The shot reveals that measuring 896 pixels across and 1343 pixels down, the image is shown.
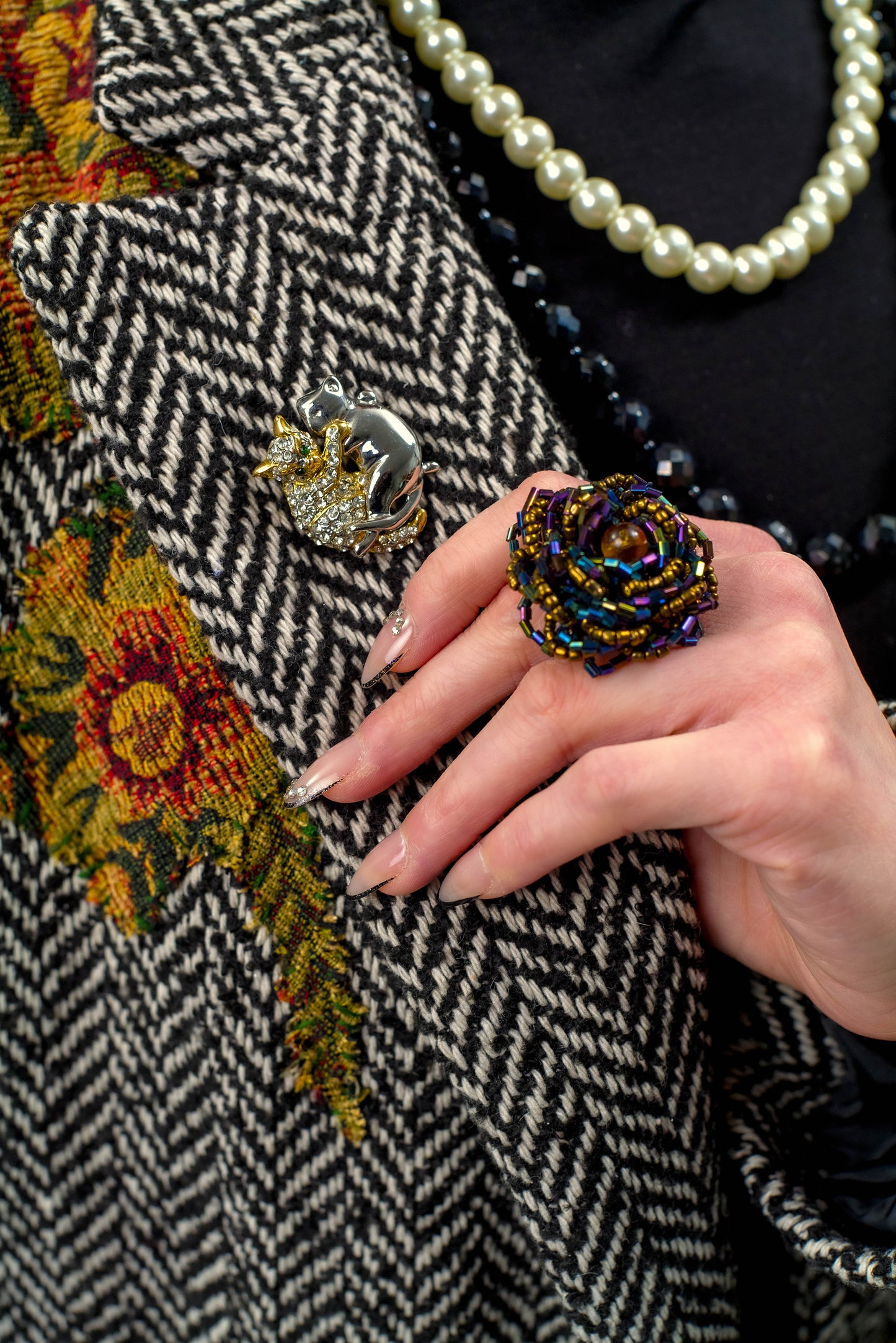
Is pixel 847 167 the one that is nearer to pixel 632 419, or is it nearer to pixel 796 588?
pixel 632 419

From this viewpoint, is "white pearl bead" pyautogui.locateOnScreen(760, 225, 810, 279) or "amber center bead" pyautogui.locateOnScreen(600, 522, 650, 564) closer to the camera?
"amber center bead" pyautogui.locateOnScreen(600, 522, 650, 564)

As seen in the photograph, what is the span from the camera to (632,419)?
0.91 m

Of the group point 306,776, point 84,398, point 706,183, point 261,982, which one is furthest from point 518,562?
point 706,183

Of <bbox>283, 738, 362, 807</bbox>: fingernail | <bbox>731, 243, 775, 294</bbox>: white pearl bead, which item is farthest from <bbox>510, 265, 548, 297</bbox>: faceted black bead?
<bbox>283, 738, 362, 807</bbox>: fingernail

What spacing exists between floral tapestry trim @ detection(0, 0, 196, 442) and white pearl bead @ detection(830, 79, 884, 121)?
2.54 ft

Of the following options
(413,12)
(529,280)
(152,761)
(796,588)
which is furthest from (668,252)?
(152,761)

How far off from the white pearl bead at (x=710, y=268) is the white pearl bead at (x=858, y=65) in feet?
1.04

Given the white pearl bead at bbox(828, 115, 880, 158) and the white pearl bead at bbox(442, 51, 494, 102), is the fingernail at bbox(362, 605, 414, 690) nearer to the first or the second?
the white pearl bead at bbox(442, 51, 494, 102)

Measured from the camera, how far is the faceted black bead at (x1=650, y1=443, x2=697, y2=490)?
3.02 ft

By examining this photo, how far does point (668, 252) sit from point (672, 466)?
0.23 metres

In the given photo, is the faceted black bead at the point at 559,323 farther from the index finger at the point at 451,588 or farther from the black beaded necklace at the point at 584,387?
the index finger at the point at 451,588

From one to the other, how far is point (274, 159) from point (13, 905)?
0.75 metres

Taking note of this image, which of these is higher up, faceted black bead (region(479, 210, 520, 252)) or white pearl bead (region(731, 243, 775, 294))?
faceted black bead (region(479, 210, 520, 252))

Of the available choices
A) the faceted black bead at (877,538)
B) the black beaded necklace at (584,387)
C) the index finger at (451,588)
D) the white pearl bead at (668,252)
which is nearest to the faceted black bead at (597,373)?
the black beaded necklace at (584,387)
